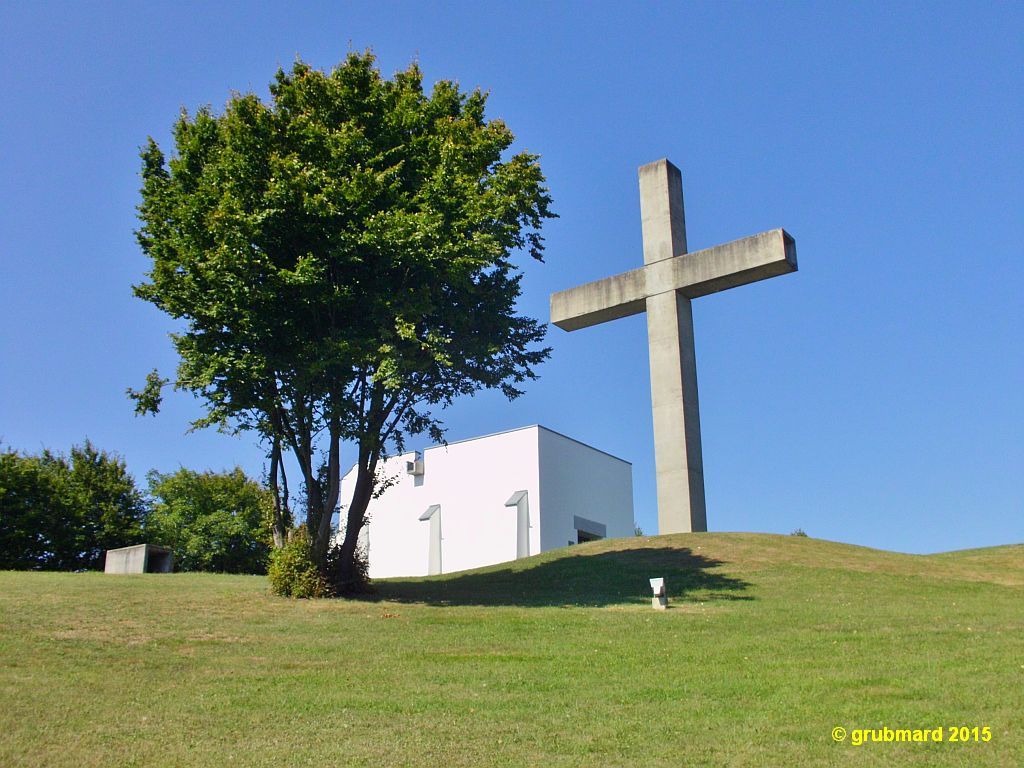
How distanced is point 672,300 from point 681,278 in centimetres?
74

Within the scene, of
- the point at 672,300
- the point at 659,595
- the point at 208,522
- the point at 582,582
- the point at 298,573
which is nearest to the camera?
the point at 659,595

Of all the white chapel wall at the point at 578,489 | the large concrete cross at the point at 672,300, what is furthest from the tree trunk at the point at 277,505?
the white chapel wall at the point at 578,489

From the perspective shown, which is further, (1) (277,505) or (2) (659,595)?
(1) (277,505)

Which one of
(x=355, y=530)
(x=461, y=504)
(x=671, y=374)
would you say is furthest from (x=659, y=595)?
(x=461, y=504)

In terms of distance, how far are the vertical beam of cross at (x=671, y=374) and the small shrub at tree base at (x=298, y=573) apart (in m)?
11.1

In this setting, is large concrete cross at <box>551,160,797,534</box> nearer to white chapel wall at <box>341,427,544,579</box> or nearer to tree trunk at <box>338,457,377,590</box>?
tree trunk at <box>338,457,377,590</box>

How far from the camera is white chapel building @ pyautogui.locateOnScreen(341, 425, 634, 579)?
4450cm

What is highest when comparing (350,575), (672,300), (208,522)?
(672,300)

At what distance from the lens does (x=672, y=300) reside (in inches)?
1118

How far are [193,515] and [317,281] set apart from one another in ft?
118

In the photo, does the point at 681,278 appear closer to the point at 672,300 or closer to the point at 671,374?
the point at 672,300

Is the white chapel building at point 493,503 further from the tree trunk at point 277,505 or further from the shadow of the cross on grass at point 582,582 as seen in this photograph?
the tree trunk at point 277,505

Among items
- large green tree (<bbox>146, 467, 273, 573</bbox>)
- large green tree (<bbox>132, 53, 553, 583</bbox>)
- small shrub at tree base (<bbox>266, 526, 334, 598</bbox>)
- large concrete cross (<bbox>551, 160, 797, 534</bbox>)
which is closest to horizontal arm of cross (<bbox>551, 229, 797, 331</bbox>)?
large concrete cross (<bbox>551, 160, 797, 534</bbox>)

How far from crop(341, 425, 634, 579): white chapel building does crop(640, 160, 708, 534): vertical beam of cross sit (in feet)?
55.2
